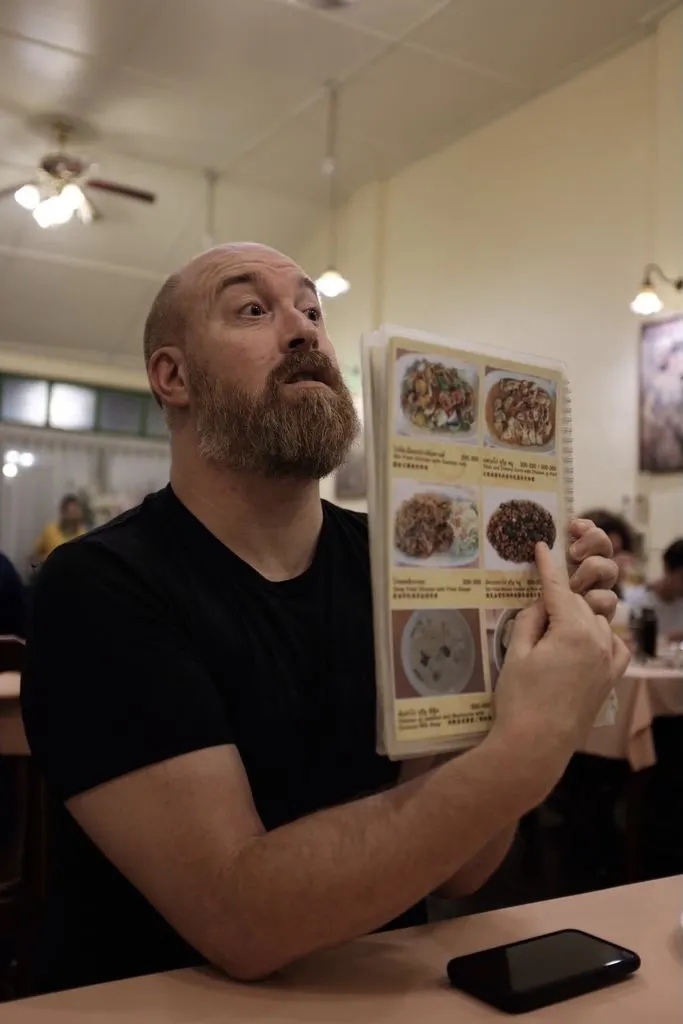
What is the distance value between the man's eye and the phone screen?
72 centimetres

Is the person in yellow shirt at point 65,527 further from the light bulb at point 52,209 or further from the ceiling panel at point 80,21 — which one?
the ceiling panel at point 80,21

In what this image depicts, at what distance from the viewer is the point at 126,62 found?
219 inches

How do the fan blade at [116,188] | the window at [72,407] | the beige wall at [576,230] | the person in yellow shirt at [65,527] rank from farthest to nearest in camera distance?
1. the window at [72,407]
2. the person in yellow shirt at [65,527]
3. the fan blade at [116,188]
4. the beige wall at [576,230]

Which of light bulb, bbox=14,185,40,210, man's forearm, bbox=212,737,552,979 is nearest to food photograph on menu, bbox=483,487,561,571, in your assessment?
man's forearm, bbox=212,737,552,979

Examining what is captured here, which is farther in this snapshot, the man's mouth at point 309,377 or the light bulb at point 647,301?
the light bulb at point 647,301

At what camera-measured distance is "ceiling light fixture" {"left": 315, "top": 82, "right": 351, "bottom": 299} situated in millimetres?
5703

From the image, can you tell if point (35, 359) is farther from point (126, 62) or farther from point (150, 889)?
point (150, 889)

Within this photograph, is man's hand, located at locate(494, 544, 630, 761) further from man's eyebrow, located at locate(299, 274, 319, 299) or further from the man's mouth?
man's eyebrow, located at locate(299, 274, 319, 299)

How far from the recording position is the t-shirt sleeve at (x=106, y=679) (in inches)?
32.4

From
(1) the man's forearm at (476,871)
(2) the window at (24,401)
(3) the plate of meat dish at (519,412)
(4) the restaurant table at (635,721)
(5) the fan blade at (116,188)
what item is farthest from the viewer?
(2) the window at (24,401)

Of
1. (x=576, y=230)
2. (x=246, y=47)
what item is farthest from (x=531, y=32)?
(x=246, y=47)

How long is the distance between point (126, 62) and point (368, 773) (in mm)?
5511

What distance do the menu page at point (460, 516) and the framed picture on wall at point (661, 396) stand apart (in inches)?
178

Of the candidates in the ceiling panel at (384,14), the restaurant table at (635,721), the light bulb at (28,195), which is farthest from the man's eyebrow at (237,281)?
the light bulb at (28,195)
